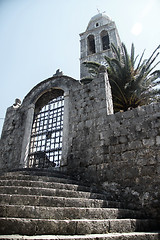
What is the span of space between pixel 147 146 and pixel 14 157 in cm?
506

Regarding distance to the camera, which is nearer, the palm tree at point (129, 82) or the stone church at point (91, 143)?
the stone church at point (91, 143)

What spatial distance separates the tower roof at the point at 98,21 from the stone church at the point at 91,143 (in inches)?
603

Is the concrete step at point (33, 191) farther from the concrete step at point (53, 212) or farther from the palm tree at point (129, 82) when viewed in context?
the palm tree at point (129, 82)

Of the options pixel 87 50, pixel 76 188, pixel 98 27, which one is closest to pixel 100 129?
pixel 76 188

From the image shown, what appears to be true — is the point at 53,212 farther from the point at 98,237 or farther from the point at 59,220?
the point at 98,237

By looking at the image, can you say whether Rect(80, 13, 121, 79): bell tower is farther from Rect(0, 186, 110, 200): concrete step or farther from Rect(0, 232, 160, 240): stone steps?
Rect(0, 232, 160, 240): stone steps

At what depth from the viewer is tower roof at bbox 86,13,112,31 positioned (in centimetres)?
2099

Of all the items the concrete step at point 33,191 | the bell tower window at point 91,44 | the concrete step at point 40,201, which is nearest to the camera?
the concrete step at point 40,201

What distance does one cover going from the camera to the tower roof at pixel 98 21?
20989 millimetres

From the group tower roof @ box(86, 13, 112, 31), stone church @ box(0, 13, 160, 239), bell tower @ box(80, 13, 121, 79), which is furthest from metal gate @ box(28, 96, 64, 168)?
tower roof @ box(86, 13, 112, 31)

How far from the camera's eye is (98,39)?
18969 mm

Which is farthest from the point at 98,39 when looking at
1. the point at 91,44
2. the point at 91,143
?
the point at 91,143

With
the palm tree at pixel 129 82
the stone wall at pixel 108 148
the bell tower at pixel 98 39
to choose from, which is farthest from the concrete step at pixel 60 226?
the bell tower at pixel 98 39

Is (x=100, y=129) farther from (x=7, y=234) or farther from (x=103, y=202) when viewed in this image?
(x=7, y=234)
